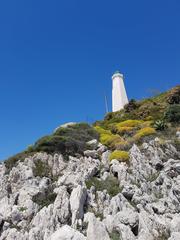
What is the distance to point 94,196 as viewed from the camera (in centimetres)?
1925

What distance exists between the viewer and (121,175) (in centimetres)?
2147

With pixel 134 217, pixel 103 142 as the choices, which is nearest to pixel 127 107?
pixel 103 142

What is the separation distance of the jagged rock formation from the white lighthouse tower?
1212 inches

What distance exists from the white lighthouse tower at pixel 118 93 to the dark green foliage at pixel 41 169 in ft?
109

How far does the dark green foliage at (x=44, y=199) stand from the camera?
733 inches

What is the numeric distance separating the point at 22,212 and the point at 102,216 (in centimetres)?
499

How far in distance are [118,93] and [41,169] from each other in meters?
37.5

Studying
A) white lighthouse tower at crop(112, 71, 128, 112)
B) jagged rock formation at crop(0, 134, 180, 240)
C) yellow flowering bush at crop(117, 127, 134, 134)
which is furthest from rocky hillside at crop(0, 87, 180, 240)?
white lighthouse tower at crop(112, 71, 128, 112)

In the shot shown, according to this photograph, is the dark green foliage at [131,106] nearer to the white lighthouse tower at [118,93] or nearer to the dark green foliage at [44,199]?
the white lighthouse tower at [118,93]

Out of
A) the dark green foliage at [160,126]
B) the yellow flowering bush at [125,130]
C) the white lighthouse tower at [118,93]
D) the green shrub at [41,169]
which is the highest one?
the white lighthouse tower at [118,93]

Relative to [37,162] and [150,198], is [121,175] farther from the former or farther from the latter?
[37,162]

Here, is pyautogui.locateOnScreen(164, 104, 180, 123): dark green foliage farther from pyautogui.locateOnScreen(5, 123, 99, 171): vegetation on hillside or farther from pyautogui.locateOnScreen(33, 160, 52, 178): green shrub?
pyautogui.locateOnScreen(33, 160, 52, 178): green shrub

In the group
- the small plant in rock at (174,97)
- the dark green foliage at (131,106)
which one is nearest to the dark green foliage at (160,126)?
the small plant in rock at (174,97)

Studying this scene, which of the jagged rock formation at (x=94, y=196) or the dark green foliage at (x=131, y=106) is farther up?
the dark green foliage at (x=131, y=106)
